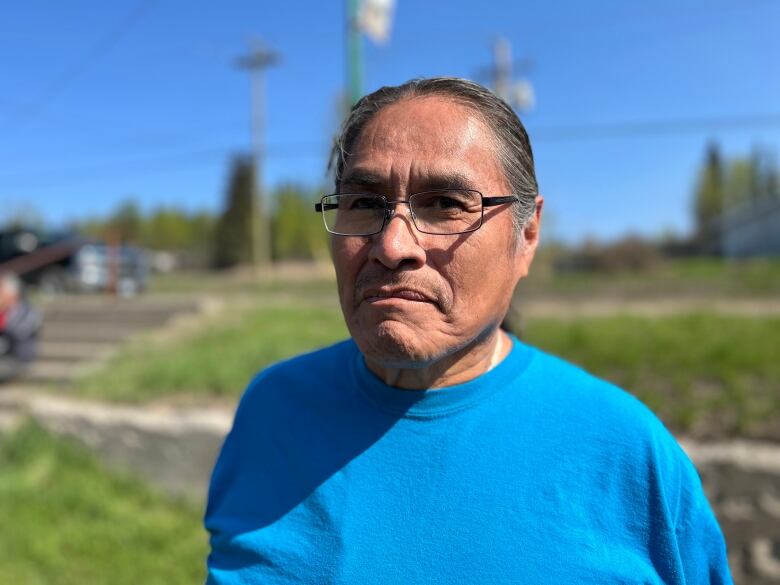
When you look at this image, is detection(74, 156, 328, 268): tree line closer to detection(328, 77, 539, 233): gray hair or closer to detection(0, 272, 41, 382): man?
detection(0, 272, 41, 382): man

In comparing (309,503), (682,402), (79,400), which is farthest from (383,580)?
(79,400)

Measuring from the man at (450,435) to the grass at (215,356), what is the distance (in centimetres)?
405

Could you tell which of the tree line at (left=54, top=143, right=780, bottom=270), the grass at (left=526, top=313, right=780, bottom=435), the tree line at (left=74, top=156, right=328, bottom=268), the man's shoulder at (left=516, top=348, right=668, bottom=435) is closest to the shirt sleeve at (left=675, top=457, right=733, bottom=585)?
the man's shoulder at (left=516, top=348, right=668, bottom=435)

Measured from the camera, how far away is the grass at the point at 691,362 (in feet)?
11.9

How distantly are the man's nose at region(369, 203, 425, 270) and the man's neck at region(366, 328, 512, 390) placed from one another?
0.23 m

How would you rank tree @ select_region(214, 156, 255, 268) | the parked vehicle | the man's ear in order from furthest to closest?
tree @ select_region(214, 156, 255, 268), the parked vehicle, the man's ear

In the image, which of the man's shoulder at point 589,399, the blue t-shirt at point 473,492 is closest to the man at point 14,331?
the blue t-shirt at point 473,492

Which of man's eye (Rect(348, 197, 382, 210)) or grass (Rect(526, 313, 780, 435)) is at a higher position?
man's eye (Rect(348, 197, 382, 210))

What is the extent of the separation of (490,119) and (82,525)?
4086 millimetres

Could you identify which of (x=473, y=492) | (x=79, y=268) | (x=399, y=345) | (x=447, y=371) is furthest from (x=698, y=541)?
(x=79, y=268)

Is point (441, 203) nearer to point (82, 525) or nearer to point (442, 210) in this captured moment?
point (442, 210)

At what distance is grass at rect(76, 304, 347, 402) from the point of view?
210 inches

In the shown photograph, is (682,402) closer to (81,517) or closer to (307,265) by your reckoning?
(81,517)

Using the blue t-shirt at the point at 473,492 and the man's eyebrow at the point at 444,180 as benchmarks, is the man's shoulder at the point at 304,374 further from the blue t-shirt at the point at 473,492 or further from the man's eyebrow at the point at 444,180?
the man's eyebrow at the point at 444,180
